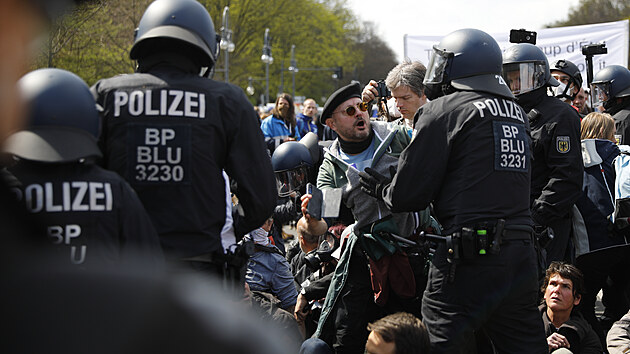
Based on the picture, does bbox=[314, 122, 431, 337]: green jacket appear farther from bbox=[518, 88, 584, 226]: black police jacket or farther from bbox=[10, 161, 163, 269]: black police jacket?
bbox=[10, 161, 163, 269]: black police jacket

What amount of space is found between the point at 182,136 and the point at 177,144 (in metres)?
0.04

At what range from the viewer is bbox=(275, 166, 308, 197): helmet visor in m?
5.57

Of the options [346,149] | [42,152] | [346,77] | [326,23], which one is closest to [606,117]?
[346,149]

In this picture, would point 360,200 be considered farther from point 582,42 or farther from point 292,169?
point 582,42

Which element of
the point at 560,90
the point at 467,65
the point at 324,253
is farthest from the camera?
the point at 560,90

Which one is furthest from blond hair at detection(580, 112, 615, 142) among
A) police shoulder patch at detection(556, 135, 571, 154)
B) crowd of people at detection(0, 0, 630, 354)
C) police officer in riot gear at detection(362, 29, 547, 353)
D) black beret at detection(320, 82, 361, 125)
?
police officer in riot gear at detection(362, 29, 547, 353)

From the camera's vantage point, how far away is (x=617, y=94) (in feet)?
23.1

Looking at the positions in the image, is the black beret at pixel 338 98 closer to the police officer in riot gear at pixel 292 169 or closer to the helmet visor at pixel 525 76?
the police officer in riot gear at pixel 292 169

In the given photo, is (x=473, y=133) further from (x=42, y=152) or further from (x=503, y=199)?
(x=42, y=152)

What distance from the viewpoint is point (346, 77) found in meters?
67.3

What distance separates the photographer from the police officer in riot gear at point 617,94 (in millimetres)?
6820

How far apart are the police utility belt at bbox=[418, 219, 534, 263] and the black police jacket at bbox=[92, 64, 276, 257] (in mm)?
1088

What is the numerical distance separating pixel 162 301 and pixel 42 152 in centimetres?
174

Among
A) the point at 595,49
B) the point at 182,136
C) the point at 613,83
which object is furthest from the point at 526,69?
the point at 182,136
